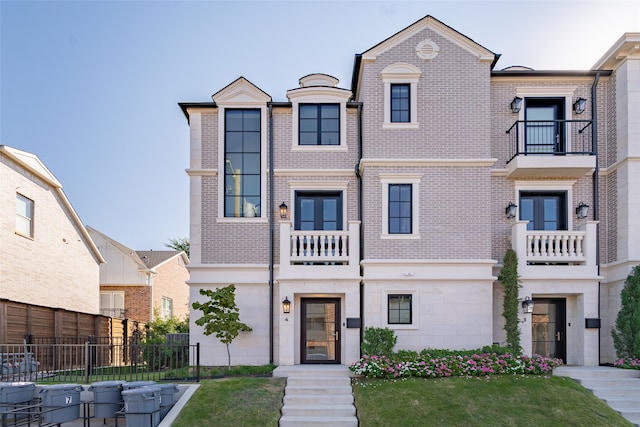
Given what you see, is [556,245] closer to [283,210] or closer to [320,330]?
[320,330]

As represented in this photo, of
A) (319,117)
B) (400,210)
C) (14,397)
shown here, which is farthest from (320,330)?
(14,397)

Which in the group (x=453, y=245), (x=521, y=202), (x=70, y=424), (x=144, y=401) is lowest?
(x=70, y=424)

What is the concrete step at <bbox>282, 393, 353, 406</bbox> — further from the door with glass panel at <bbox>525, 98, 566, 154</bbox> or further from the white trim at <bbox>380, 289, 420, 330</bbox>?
the door with glass panel at <bbox>525, 98, 566, 154</bbox>

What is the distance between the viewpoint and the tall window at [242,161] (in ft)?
50.8

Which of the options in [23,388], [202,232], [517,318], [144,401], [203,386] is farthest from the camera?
[202,232]

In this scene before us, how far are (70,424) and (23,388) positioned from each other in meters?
1.22

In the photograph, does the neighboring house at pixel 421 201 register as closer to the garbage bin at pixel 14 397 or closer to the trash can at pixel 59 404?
the trash can at pixel 59 404

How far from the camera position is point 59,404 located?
1073 cm

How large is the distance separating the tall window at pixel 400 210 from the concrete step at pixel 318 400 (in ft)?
15.1

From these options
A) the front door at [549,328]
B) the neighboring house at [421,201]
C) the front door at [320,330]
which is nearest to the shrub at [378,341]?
the neighboring house at [421,201]

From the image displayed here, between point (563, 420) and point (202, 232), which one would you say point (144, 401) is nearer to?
point (202, 232)

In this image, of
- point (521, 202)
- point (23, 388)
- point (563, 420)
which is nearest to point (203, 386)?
point (23, 388)

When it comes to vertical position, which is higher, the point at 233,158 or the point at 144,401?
the point at 233,158

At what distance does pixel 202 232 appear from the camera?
1520cm
